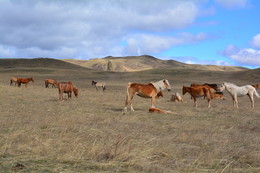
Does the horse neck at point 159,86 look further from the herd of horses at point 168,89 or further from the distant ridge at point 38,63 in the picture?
the distant ridge at point 38,63

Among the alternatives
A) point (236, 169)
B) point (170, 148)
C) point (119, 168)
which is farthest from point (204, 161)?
point (119, 168)

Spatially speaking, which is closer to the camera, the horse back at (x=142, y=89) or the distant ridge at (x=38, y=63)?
the horse back at (x=142, y=89)

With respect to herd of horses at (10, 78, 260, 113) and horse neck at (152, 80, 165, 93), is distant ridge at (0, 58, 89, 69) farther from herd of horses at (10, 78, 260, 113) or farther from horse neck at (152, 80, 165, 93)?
horse neck at (152, 80, 165, 93)

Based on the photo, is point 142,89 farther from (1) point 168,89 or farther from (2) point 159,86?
(1) point 168,89

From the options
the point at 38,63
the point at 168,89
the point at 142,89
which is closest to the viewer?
the point at 142,89

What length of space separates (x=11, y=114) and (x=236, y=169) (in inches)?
376

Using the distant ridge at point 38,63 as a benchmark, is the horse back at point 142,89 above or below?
below

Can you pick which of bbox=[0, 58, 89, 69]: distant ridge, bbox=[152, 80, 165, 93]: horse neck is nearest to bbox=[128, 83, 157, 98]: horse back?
bbox=[152, 80, 165, 93]: horse neck

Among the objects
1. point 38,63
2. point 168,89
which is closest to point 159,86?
point 168,89

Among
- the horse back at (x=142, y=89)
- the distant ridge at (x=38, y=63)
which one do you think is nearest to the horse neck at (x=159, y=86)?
the horse back at (x=142, y=89)

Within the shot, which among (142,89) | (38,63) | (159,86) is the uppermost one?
(38,63)

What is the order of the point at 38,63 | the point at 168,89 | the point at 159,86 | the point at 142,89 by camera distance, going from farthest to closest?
1. the point at 38,63
2. the point at 168,89
3. the point at 159,86
4. the point at 142,89

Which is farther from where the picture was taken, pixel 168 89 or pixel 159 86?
pixel 168 89

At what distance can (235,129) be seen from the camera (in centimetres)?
996
